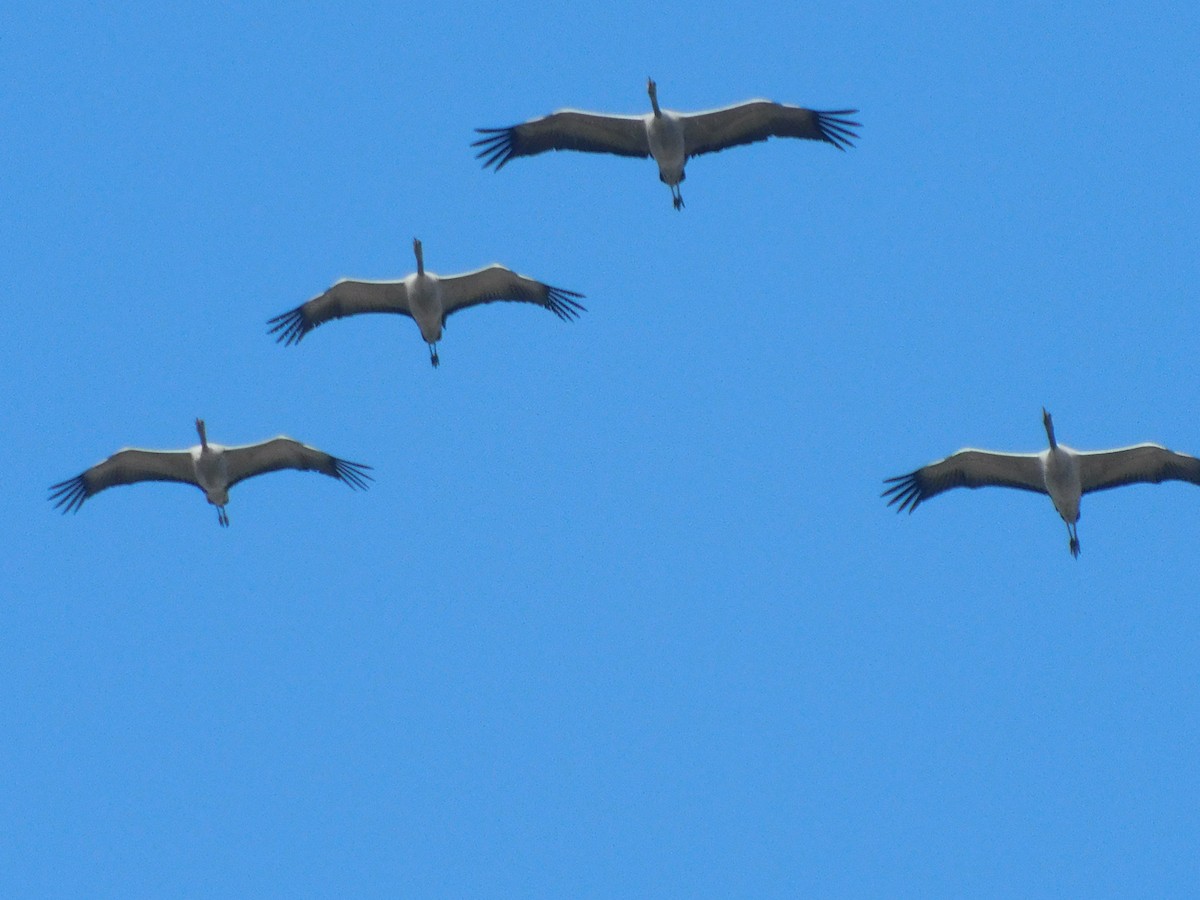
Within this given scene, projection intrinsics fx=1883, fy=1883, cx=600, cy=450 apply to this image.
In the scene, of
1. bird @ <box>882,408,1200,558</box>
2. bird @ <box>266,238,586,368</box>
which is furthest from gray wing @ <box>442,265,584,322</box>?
bird @ <box>882,408,1200,558</box>

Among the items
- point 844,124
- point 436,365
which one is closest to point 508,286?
point 436,365

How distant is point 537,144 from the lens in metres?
24.8

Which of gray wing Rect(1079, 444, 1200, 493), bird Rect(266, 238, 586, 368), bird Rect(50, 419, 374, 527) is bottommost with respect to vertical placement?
gray wing Rect(1079, 444, 1200, 493)

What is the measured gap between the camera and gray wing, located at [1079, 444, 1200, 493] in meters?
23.6

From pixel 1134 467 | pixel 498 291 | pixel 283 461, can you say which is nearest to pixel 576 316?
pixel 498 291

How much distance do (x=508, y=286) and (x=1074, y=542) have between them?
8541 mm

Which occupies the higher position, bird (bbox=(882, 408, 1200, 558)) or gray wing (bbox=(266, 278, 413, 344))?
gray wing (bbox=(266, 278, 413, 344))

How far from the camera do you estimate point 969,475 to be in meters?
24.4

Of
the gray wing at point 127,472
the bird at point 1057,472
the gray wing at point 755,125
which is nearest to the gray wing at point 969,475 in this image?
the bird at point 1057,472

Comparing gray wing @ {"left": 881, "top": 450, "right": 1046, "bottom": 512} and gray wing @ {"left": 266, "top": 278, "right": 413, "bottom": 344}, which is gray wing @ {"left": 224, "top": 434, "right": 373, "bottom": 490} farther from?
gray wing @ {"left": 881, "top": 450, "right": 1046, "bottom": 512}

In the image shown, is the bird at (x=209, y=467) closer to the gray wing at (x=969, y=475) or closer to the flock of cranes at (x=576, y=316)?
the flock of cranes at (x=576, y=316)

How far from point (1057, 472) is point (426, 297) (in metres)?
8.70

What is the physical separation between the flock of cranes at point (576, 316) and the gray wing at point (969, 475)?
0.06ft

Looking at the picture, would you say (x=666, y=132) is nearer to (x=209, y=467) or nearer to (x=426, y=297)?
(x=426, y=297)
